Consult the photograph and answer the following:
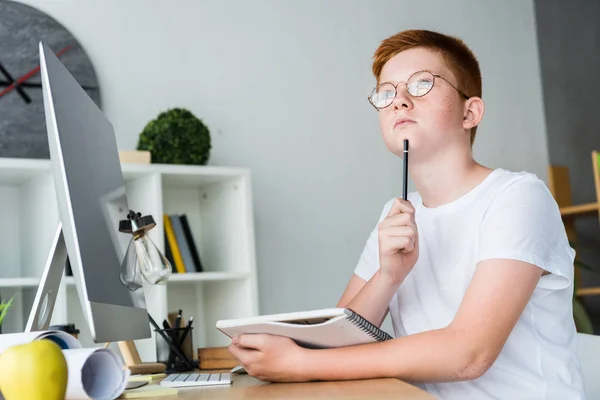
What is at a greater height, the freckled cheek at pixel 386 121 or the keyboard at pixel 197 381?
the freckled cheek at pixel 386 121

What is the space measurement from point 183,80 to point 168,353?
5.28 ft

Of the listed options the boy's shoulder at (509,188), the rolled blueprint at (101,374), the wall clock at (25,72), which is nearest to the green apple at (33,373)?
the rolled blueprint at (101,374)

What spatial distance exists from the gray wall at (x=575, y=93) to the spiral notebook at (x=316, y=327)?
10.6 ft

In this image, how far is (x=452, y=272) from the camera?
1.58 meters

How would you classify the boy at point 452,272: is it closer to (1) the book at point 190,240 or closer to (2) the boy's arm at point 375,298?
(2) the boy's arm at point 375,298

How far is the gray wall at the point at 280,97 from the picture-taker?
10.6 ft

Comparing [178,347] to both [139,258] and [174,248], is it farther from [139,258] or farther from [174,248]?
[174,248]

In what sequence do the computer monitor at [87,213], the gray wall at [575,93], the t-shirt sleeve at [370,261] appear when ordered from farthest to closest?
the gray wall at [575,93] → the t-shirt sleeve at [370,261] → the computer monitor at [87,213]

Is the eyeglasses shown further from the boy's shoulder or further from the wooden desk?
the wooden desk

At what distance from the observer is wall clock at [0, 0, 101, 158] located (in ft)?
9.57

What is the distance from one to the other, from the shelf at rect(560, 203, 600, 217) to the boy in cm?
215

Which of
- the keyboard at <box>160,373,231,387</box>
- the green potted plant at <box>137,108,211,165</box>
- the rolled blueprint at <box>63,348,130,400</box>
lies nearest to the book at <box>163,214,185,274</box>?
the green potted plant at <box>137,108,211,165</box>

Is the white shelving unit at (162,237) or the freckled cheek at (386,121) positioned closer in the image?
the freckled cheek at (386,121)

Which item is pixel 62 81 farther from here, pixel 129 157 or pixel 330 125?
pixel 330 125
